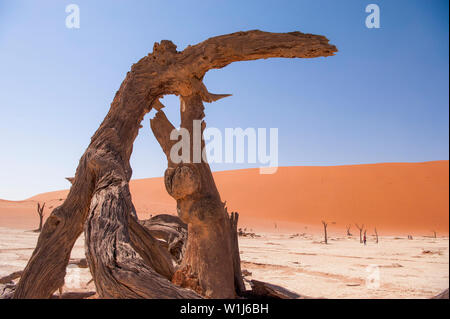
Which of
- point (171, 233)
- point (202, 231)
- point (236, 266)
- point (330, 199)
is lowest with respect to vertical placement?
point (330, 199)

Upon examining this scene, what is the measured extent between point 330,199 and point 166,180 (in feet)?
181

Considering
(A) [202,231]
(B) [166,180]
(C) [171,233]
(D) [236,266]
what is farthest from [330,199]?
(B) [166,180]

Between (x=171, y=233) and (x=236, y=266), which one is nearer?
(x=236, y=266)

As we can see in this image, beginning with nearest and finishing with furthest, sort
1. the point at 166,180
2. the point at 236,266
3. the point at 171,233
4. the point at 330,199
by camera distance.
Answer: the point at 166,180 → the point at 236,266 → the point at 171,233 → the point at 330,199

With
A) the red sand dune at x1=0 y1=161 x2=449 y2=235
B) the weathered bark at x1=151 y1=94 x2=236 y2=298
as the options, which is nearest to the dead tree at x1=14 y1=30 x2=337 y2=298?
the weathered bark at x1=151 y1=94 x2=236 y2=298

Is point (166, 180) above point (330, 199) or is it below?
above

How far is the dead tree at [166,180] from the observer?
2253mm

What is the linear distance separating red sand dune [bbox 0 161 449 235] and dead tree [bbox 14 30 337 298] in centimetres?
2803

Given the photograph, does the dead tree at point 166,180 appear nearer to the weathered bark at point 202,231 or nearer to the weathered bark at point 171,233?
the weathered bark at point 202,231

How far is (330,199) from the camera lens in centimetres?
5428

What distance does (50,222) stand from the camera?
97.7 inches

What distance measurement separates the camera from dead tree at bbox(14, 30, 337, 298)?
2.25 m

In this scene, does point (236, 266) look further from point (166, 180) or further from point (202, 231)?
point (166, 180)
